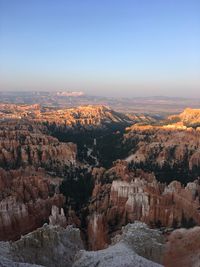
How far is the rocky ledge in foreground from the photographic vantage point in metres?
17.6

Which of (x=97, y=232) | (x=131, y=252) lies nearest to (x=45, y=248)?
(x=131, y=252)

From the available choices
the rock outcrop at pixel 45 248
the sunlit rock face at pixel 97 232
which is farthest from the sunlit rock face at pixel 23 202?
the rock outcrop at pixel 45 248

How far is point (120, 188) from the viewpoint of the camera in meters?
34.7

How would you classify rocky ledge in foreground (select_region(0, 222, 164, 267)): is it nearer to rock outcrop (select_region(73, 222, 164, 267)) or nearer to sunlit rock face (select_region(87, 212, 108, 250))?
rock outcrop (select_region(73, 222, 164, 267))

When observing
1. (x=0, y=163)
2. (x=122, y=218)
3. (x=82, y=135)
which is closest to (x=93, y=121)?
(x=82, y=135)

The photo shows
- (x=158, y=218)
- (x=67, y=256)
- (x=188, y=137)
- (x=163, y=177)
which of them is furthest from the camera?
(x=188, y=137)

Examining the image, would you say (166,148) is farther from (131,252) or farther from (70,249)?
(131,252)

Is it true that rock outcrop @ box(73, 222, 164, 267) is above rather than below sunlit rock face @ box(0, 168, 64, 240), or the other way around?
above

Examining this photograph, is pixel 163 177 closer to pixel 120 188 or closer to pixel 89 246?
pixel 120 188

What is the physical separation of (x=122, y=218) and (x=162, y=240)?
893 centimetres

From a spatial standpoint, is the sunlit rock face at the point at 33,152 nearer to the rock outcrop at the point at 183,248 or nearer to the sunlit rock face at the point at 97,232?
the sunlit rock face at the point at 97,232

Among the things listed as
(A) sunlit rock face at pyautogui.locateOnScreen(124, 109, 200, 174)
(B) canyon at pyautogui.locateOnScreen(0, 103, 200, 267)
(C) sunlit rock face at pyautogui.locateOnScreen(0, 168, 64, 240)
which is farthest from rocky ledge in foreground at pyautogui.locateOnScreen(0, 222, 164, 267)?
(A) sunlit rock face at pyautogui.locateOnScreen(124, 109, 200, 174)

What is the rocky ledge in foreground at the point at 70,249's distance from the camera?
17.6 meters

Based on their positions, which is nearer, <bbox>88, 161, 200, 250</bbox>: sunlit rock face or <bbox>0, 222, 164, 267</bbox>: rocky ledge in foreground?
<bbox>0, 222, 164, 267</bbox>: rocky ledge in foreground
